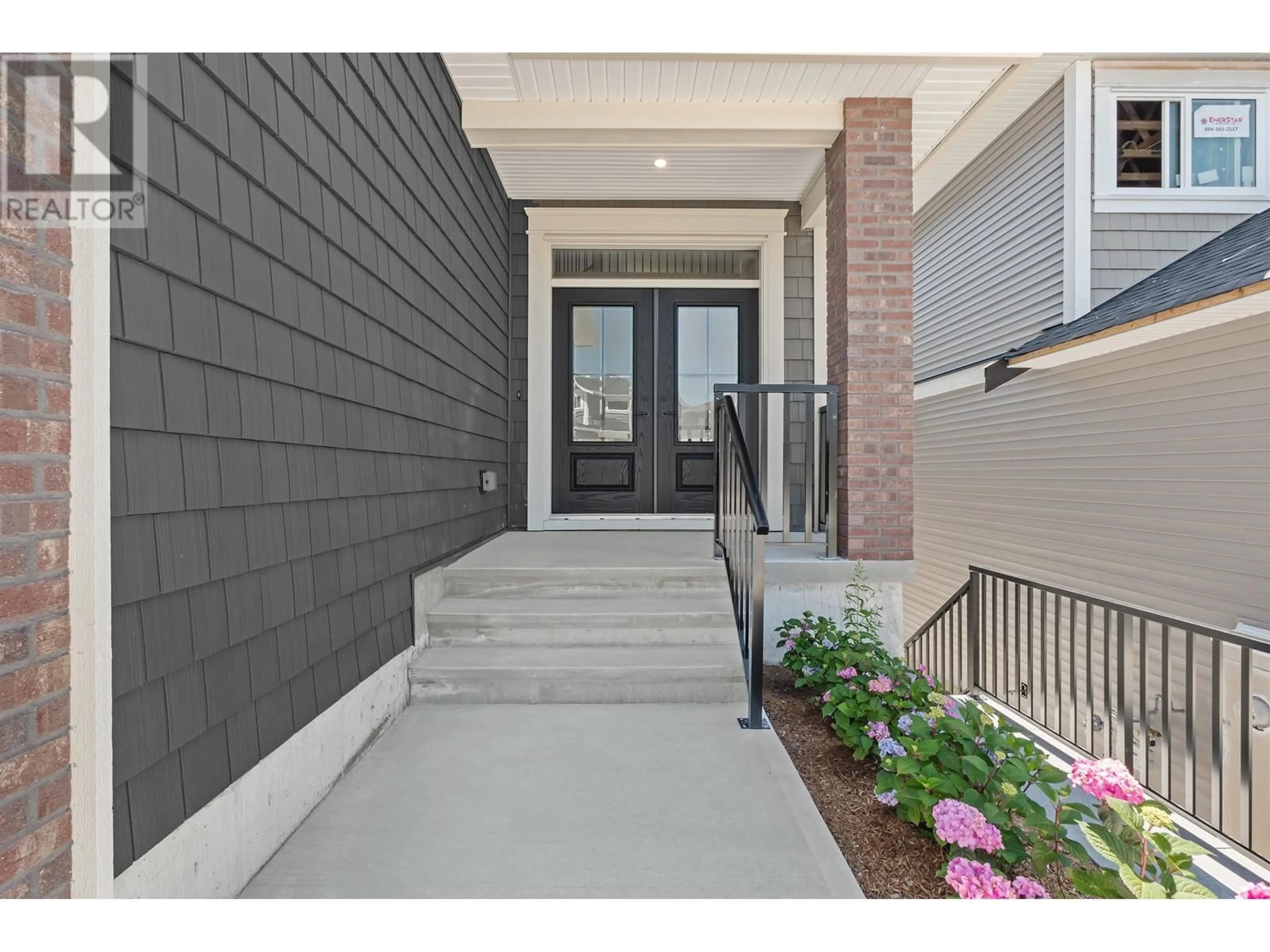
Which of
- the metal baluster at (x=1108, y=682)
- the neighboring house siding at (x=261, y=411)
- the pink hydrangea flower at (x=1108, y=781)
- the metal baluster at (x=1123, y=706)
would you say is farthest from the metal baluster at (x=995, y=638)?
the neighboring house siding at (x=261, y=411)

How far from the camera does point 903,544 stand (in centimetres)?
335

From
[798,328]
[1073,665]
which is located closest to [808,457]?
[798,328]

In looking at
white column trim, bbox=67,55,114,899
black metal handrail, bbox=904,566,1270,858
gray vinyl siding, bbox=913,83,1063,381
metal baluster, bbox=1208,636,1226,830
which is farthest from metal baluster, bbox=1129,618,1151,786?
white column trim, bbox=67,55,114,899

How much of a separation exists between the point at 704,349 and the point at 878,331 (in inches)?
68.2

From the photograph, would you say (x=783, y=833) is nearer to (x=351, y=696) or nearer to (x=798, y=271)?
(x=351, y=696)

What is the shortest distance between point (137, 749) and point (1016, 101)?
6841 mm

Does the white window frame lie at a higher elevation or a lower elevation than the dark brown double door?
higher

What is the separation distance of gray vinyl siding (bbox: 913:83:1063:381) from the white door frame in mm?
1251

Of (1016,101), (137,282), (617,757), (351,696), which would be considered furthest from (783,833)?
(1016,101)

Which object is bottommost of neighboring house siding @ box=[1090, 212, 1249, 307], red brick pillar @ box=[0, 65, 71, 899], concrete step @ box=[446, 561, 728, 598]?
concrete step @ box=[446, 561, 728, 598]

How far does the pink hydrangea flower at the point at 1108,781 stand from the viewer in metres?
1.36

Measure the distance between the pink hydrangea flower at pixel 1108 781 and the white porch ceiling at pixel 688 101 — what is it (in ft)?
9.41

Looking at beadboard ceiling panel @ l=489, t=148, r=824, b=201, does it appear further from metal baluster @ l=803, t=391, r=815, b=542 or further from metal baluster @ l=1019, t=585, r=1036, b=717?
metal baluster @ l=1019, t=585, r=1036, b=717

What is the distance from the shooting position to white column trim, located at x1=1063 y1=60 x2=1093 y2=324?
15.5 feet
